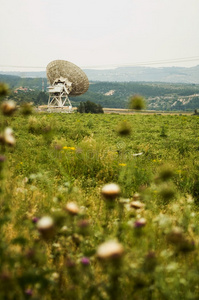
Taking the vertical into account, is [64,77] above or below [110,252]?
above

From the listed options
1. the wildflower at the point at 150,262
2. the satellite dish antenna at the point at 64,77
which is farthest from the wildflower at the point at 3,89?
the satellite dish antenna at the point at 64,77

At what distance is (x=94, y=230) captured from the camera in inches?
89.4

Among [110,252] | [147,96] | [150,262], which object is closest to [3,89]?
[110,252]

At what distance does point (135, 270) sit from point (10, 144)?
0.95 m

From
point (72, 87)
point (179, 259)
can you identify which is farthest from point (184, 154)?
point (72, 87)

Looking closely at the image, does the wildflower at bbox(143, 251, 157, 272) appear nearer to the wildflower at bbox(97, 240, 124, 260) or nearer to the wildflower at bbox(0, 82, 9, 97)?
the wildflower at bbox(97, 240, 124, 260)

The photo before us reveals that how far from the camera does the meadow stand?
1.26m

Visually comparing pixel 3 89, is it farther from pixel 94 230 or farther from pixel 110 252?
pixel 94 230

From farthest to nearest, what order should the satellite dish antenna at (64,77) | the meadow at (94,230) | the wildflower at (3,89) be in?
the satellite dish antenna at (64,77) < the wildflower at (3,89) < the meadow at (94,230)

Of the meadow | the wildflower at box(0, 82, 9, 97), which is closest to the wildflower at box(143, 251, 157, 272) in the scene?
the meadow

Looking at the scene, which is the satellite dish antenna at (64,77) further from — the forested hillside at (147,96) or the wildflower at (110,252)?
the forested hillside at (147,96)

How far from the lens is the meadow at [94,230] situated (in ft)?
4.14

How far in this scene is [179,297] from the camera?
1.62 m

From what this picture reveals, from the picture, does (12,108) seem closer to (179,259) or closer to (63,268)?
(63,268)
